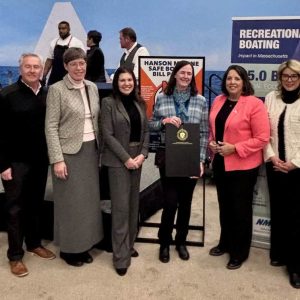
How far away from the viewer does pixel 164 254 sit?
2832 millimetres

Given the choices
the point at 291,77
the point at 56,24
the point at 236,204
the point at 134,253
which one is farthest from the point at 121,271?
the point at 56,24

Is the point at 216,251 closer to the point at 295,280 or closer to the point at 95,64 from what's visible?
the point at 295,280

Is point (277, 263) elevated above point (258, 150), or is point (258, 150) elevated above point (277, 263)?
point (258, 150)

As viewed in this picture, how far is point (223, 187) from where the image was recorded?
2.74 meters

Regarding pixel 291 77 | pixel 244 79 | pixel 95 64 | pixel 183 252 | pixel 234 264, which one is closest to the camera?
pixel 291 77

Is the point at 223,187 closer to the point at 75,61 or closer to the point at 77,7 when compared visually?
the point at 75,61

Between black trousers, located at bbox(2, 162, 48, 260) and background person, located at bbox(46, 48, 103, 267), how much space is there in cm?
15

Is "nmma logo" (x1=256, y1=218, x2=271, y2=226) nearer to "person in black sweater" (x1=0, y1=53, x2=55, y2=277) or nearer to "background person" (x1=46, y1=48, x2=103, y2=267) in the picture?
"background person" (x1=46, y1=48, x2=103, y2=267)

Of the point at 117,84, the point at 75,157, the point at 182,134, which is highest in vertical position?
the point at 117,84

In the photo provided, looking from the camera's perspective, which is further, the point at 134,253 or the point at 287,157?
the point at 134,253

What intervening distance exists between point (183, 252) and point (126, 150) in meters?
0.90

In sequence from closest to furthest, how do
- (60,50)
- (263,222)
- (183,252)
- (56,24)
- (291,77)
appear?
(291,77) → (183,252) → (263,222) → (60,50) → (56,24)

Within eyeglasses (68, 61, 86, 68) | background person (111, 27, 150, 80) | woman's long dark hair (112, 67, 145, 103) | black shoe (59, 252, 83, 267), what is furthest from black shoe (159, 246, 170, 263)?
background person (111, 27, 150, 80)

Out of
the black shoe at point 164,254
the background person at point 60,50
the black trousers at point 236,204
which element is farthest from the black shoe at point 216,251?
the background person at point 60,50
